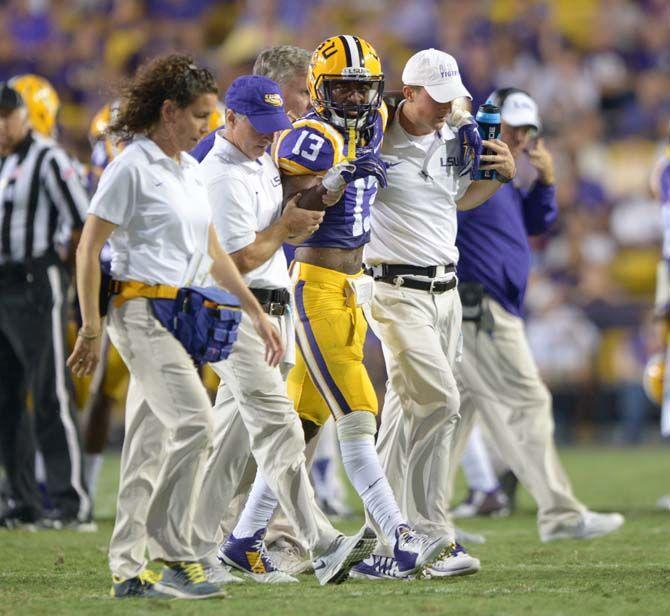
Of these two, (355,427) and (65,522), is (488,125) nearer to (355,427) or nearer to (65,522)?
(355,427)

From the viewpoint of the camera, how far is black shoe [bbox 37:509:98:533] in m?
7.89

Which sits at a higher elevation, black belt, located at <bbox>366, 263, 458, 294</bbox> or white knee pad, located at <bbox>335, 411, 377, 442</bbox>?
black belt, located at <bbox>366, 263, 458, 294</bbox>

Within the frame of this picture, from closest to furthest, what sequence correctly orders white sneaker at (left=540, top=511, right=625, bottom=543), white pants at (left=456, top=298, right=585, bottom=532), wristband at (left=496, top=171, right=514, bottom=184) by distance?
1. wristband at (left=496, top=171, right=514, bottom=184)
2. white sneaker at (left=540, top=511, right=625, bottom=543)
3. white pants at (left=456, top=298, right=585, bottom=532)

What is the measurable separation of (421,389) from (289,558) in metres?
0.98

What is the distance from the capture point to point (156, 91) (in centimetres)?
517

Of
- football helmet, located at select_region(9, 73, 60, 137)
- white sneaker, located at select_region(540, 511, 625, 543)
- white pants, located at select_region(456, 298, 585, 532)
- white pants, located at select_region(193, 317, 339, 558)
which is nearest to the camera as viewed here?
white pants, located at select_region(193, 317, 339, 558)

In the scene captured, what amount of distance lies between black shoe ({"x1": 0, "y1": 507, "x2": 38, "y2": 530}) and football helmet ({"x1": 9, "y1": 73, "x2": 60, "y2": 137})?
2.21 m

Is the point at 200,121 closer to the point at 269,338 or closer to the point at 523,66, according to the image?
the point at 269,338

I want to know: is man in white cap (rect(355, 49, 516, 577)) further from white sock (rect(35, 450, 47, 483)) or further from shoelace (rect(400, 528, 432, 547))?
white sock (rect(35, 450, 47, 483))

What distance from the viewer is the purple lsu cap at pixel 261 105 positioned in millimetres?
5523

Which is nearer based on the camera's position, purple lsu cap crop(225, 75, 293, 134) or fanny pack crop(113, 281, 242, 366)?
fanny pack crop(113, 281, 242, 366)

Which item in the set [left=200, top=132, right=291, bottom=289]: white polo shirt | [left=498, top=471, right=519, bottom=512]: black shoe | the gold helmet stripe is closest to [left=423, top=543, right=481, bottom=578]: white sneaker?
Result: [left=200, top=132, right=291, bottom=289]: white polo shirt

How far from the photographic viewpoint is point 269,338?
5.18 m

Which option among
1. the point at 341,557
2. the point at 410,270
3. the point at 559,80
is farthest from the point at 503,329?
the point at 559,80
